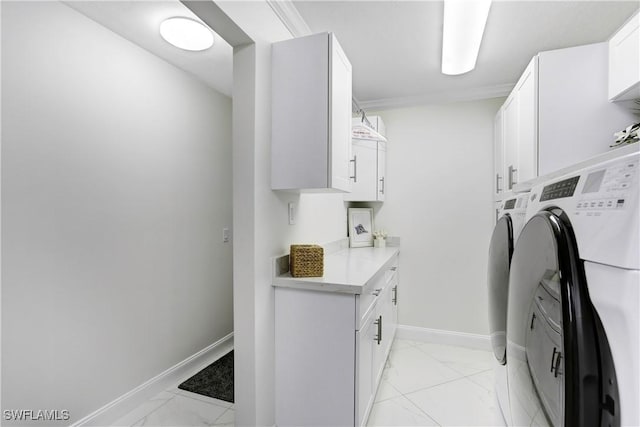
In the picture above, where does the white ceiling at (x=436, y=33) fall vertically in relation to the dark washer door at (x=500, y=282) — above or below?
above

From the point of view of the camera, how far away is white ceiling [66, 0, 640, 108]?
5.69 feet

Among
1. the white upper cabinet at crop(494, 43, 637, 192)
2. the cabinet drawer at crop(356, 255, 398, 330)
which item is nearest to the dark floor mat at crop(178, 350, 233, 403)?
the cabinet drawer at crop(356, 255, 398, 330)

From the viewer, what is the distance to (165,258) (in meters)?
2.27

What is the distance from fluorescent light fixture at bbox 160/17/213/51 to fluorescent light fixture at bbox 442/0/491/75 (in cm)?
137

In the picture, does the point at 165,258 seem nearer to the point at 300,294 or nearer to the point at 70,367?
the point at 70,367

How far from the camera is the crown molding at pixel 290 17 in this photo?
5.54ft

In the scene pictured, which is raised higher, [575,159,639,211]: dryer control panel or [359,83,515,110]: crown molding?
[359,83,515,110]: crown molding

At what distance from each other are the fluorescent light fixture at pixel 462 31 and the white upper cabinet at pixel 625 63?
2.13 feet

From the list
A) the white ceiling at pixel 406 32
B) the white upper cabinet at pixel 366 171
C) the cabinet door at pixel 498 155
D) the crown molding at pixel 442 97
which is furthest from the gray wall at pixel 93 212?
the cabinet door at pixel 498 155

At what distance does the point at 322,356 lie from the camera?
1.60m

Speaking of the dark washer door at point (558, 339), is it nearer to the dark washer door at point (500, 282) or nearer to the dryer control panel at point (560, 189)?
the dryer control panel at point (560, 189)

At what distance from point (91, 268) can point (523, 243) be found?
213 centimetres

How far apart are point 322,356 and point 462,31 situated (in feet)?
6.39

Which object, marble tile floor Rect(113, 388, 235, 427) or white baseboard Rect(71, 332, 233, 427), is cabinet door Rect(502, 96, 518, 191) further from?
white baseboard Rect(71, 332, 233, 427)
